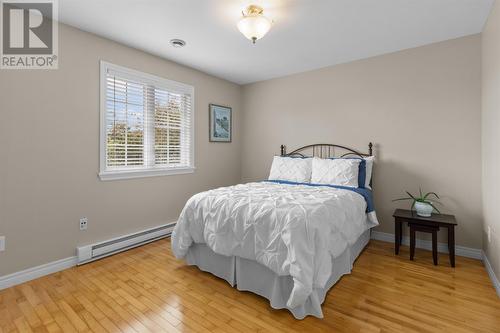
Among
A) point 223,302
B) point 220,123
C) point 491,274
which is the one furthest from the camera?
point 220,123

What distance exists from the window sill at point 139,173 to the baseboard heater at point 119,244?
2.40ft

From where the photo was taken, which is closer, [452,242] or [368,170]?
[452,242]

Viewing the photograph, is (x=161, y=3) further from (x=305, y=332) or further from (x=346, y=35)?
(x=305, y=332)

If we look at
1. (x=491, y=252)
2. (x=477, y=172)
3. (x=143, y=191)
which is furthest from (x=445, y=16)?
(x=143, y=191)

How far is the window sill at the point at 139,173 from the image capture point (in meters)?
2.83

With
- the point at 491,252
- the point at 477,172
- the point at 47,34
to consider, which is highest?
the point at 47,34

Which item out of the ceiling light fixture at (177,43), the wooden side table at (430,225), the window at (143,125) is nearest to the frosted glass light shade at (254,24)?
the ceiling light fixture at (177,43)

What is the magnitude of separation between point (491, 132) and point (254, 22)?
2405mm

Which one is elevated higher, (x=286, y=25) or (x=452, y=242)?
(x=286, y=25)

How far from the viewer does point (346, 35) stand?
9.00 feet

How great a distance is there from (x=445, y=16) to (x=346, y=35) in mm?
904

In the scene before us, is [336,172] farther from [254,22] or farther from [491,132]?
[254,22]

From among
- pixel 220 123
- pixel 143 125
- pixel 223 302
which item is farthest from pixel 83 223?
pixel 220 123
